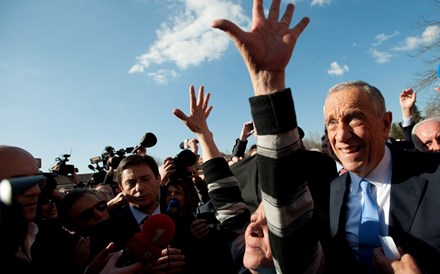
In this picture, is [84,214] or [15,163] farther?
[84,214]

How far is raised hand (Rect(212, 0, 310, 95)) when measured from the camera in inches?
45.8

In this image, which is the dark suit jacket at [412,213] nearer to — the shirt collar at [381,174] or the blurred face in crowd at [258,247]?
the shirt collar at [381,174]

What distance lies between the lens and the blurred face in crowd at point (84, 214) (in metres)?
2.95

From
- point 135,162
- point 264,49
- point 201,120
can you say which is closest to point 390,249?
point 264,49

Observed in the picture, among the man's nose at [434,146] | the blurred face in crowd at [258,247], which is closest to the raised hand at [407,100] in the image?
the man's nose at [434,146]

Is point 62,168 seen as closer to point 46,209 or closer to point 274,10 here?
point 46,209

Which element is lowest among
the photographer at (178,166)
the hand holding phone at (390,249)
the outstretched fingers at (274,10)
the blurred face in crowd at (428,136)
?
the hand holding phone at (390,249)

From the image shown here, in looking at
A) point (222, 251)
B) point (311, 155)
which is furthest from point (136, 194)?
point (311, 155)

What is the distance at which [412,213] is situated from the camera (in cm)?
158

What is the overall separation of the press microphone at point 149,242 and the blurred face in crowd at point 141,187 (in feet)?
4.09

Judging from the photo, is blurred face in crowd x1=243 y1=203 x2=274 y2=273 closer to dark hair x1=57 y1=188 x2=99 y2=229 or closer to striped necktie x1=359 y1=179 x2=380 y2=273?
striped necktie x1=359 y1=179 x2=380 y2=273

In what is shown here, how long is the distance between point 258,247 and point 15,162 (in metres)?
1.49

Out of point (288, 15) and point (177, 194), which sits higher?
point (288, 15)

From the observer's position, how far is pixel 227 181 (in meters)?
2.12
